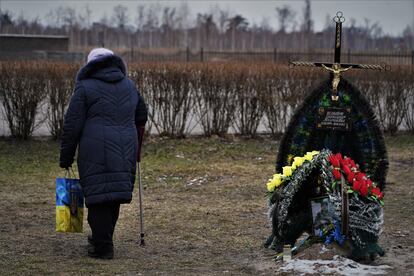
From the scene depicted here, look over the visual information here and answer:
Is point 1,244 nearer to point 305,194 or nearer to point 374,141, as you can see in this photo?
point 305,194

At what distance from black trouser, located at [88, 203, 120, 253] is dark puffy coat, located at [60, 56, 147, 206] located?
5.6 inches

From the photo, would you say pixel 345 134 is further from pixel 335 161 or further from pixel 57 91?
pixel 57 91

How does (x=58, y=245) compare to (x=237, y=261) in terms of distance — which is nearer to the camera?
(x=237, y=261)

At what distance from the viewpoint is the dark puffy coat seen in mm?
7621

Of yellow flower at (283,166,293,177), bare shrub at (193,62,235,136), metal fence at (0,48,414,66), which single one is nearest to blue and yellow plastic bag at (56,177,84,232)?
yellow flower at (283,166,293,177)

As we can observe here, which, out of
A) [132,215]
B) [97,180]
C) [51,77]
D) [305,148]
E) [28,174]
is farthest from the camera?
[51,77]

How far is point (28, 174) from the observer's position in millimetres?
12820

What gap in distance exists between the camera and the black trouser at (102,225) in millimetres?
7777

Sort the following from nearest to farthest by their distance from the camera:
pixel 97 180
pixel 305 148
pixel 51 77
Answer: pixel 97 180, pixel 305 148, pixel 51 77

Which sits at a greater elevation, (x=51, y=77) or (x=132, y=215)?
(x=51, y=77)

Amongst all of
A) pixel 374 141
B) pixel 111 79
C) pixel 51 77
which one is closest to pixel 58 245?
pixel 111 79

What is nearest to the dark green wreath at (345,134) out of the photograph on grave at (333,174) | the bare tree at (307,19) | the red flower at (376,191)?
the photograph on grave at (333,174)

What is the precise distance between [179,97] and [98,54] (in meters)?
8.55

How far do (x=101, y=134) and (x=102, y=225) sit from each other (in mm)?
791
